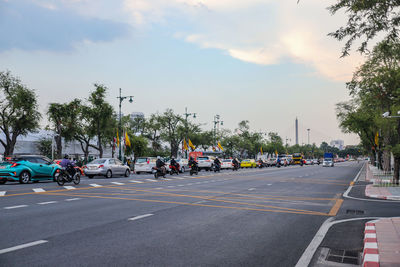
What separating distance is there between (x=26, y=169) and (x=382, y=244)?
19710 mm

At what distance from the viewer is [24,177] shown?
2144 cm

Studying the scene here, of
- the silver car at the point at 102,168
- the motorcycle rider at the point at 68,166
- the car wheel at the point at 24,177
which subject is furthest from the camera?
the silver car at the point at 102,168

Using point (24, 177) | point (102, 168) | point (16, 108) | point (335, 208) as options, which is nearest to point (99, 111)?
point (16, 108)

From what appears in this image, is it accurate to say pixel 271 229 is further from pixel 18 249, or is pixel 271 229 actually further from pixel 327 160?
pixel 327 160

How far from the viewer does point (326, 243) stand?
23.4ft

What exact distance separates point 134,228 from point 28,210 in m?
4.14

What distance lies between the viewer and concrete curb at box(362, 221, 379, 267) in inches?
210

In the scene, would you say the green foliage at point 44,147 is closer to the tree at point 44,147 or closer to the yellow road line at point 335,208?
the tree at point 44,147

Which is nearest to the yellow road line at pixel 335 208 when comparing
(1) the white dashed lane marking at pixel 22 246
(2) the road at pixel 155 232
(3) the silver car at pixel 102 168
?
(2) the road at pixel 155 232

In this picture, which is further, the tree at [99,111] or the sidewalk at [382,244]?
the tree at [99,111]

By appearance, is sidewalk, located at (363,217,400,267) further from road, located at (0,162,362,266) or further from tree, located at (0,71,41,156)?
tree, located at (0,71,41,156)

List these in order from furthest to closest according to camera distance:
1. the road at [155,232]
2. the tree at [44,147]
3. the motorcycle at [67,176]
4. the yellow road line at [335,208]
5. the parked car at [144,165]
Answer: the tree at [44,147]
the parked car at [144,165]
the motorcycle at [67,176]
the yellow road line at [335,208]
the road at [155,232]

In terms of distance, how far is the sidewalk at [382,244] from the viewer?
212 inches

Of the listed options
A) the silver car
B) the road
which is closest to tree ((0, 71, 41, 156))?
the silver car
